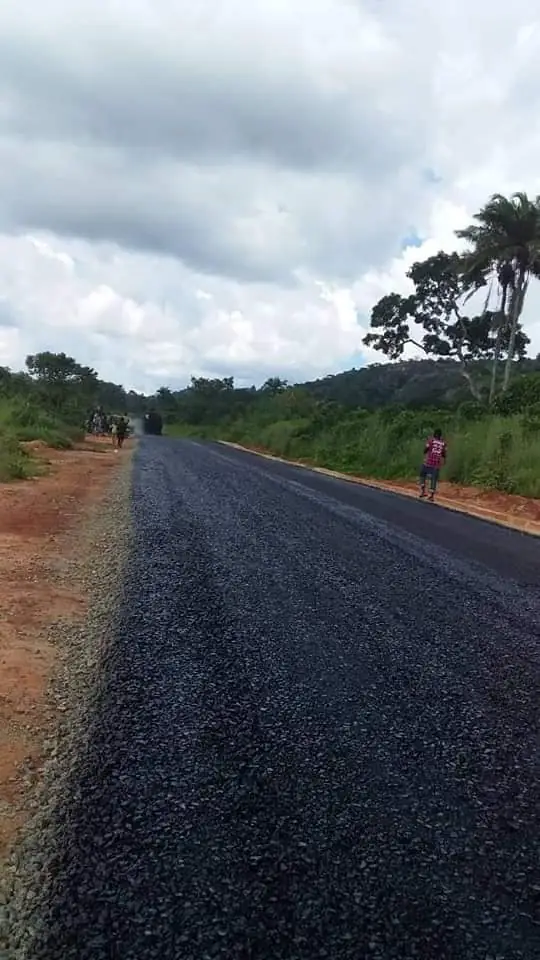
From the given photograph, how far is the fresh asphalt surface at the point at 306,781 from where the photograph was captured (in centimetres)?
229

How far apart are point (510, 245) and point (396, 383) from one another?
37448 millimetres

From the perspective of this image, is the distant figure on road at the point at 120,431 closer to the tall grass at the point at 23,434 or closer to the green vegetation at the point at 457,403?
the tall grass at the point at 23,434

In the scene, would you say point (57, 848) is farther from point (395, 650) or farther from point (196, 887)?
point (395, 650)

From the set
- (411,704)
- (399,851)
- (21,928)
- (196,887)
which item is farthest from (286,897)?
(411,704)

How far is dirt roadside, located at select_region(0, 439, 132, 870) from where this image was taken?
10.5 ft

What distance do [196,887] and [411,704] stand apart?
189 centimetres

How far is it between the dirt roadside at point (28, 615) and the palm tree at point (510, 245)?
81.2 feet

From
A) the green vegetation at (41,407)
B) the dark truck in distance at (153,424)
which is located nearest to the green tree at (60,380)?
the green vegetation at (41,407)

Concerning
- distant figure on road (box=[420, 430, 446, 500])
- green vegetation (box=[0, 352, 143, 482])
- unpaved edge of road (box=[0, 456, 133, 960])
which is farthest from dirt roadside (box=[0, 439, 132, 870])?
distant figure on road (box=[420, 430, 446, 500])

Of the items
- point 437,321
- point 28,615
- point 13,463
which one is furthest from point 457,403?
point 28,615

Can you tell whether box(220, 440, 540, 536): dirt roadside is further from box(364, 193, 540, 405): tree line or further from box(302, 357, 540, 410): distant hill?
box(302, 357, 540, 410): distant hill

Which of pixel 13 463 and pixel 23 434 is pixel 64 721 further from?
pixel 23 434

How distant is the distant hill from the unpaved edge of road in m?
47.7

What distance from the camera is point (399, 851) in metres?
2.68
